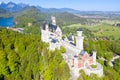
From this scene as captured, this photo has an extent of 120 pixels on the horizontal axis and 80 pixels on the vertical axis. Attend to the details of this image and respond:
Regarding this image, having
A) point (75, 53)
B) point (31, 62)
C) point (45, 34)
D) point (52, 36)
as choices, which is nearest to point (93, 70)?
point (75, 53)

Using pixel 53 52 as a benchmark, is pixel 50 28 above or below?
above

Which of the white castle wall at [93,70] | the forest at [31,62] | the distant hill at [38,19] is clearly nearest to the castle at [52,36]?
the forest at [31,62]

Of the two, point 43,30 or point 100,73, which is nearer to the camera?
point 100,73

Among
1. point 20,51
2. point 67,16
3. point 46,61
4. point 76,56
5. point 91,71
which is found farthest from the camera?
point 67,16

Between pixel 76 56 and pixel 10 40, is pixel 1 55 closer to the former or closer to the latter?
pixel 10 40

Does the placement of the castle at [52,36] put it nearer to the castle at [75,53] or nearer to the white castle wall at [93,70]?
the castle at [75,53]

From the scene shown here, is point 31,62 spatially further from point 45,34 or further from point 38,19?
point 38,19

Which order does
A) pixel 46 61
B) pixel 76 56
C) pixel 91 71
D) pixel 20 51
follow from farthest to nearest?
pixel 20 51 → pixel 46 61 → pixel 76 56 → pixel 91 71

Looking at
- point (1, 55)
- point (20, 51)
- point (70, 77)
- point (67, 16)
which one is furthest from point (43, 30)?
point (67, 16)
